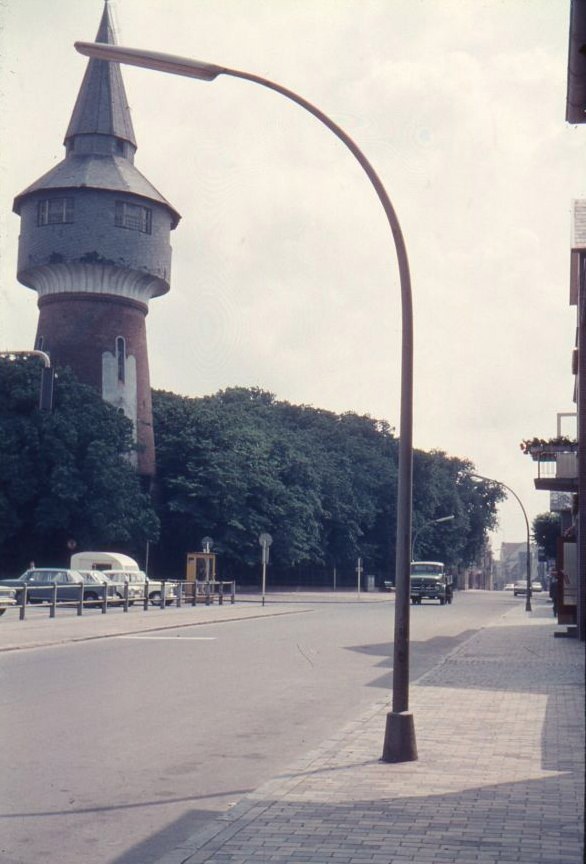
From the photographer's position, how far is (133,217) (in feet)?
179

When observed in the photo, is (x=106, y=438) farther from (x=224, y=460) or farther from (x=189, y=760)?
(x=189, y=760)

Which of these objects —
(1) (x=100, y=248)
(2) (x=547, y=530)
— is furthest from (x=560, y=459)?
(2) (x=547, y=530)

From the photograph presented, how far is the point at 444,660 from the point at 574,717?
292 inches

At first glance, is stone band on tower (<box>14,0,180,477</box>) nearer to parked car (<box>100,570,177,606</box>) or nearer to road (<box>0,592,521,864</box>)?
parked car (<box>100,570,177,606</box>)

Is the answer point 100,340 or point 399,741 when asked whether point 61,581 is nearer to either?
point 100,340

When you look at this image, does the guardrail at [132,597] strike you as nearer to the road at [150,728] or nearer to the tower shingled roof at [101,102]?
the road at [150,728]

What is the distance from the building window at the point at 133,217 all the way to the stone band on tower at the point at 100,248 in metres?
0.05

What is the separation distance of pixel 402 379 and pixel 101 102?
50061mm

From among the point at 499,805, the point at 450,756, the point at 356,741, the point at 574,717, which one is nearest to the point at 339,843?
the point at 499,805

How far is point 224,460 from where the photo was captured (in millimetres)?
59562

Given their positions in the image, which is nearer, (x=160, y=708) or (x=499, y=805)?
(x=499, y=805)

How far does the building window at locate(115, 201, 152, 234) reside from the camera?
5406cm

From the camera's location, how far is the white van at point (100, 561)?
44.0 meters

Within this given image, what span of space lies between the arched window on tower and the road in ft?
114
